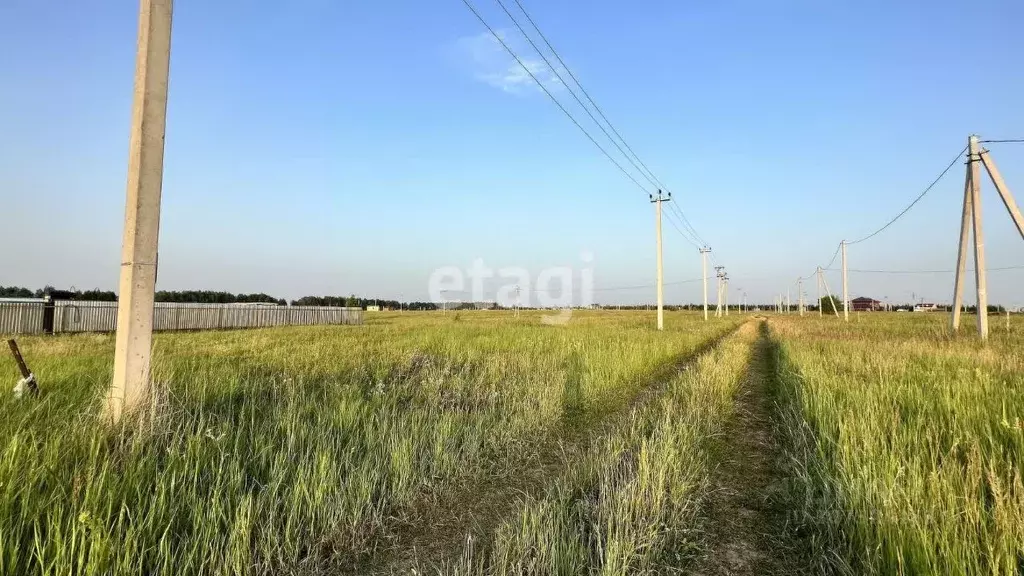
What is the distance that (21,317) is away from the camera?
17594 mm

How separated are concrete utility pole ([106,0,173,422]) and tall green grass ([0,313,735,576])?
30 centimetres

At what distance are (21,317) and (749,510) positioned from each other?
2608cm

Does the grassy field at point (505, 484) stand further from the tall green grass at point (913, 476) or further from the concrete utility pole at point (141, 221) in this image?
the concrete utility pole at point (141, 221)

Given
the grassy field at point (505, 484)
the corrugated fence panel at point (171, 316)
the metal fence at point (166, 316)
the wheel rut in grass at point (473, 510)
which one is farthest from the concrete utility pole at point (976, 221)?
the corrugated fence panel at point (171, 316)

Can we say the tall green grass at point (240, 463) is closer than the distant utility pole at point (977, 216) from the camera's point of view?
Yes

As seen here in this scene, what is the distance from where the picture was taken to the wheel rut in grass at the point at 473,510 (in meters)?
2.77

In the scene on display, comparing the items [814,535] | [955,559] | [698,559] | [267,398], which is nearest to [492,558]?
[698,559]

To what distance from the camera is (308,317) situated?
35.0 m

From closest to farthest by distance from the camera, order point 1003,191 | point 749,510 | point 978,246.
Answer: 1. point 749,510
2. point 1003,191
3. point 978,246

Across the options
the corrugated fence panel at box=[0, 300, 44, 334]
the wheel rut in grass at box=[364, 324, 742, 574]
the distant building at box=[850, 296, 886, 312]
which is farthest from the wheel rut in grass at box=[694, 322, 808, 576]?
the distant building at box=[850, 296, 886, 312]

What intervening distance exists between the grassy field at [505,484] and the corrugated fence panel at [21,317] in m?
16.2

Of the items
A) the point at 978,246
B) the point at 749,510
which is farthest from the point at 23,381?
the point at 978,246

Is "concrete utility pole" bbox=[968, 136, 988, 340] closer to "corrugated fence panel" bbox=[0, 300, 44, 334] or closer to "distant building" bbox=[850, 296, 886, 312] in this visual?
"corrugated fence panel" bbox=[0, 300, 44, 334]

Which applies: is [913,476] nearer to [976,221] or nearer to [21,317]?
[976,221]
